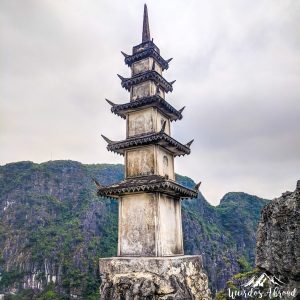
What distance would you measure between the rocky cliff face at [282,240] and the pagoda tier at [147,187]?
9.67m

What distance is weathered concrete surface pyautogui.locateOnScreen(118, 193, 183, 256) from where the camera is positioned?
1475 cm

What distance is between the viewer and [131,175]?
16.9 metres

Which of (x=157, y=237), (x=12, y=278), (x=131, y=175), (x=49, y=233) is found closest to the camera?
(x=157, y=237)

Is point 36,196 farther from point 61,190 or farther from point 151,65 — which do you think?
point 151,65

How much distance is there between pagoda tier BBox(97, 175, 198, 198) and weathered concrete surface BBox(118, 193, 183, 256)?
50 centimetres

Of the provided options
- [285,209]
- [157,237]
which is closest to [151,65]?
[157,237]

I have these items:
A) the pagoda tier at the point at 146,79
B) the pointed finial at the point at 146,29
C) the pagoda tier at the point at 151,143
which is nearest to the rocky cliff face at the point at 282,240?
the pagoda tier at the point at 151,143

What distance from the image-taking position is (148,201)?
50.3ft

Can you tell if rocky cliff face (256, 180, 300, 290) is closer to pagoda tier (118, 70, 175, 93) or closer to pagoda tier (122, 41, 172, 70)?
pagoda tier (118, 70, 175, 93)

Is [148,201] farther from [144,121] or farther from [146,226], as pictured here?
[144,121]

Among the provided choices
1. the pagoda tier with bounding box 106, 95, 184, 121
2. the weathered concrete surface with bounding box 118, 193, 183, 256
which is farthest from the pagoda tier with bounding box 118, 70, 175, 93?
the weathered concrete surface with bounding box 118, 193, 183, 256

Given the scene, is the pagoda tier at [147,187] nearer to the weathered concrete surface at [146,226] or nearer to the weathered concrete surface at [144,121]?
the weathered concrete surface at [146,226]

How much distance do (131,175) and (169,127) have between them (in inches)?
169

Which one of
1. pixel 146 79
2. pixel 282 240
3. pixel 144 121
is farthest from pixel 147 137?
pixel 282 240
